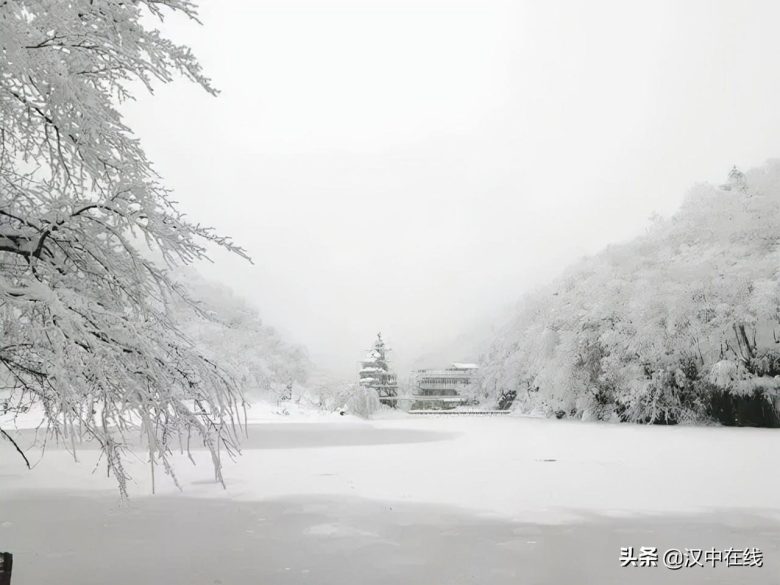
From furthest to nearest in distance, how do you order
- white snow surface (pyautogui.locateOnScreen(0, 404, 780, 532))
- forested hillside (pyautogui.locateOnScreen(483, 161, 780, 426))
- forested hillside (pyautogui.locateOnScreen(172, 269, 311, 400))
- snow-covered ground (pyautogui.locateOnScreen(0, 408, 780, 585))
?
forested hillside (pyautogui.locateOnScreen(172, 269, 311, 400)) → forested hillside (pyautogui.locateOnScreen(483, 161, 780, 426)) → white snow surface (pyautogui.locateOnScreen(0, 404, 780, 532)) → snow-covered ground (pyautogui.locateOnScreen(0, 408, 780, 585))

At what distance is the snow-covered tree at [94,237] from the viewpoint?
286cm

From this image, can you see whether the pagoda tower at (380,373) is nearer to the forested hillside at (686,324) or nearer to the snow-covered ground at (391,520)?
the forested hillside at (686,324)

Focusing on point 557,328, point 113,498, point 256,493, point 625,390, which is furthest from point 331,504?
point 557,328

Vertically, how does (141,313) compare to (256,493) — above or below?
above

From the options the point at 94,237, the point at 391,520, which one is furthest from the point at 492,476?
the point at 94,237

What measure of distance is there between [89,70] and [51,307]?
1492 mm

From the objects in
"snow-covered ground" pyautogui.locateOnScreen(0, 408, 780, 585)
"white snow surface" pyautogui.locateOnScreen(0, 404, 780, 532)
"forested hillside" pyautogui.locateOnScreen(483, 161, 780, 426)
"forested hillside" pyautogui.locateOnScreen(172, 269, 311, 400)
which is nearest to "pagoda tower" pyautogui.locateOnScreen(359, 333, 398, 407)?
"forested hillside" pyautogui.locateOnScreen(172, 269, 311, 400)

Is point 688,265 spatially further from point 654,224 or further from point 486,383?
point 486,383

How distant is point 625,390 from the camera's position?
26750 mm

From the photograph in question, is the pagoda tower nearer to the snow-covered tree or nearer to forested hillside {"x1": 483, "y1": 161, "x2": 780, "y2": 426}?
forested hillside {"x1": 483, "y1": 161, "x2": 780, "y2": 426}

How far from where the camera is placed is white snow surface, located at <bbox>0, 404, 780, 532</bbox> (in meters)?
7.66

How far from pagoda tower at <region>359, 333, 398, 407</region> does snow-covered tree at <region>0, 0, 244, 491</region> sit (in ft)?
165

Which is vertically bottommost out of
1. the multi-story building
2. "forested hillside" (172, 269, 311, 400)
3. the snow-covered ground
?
the snow-covered ground

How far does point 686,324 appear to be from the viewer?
81.4 ft
